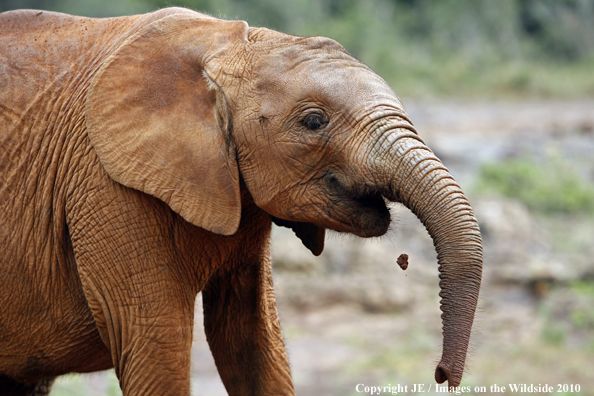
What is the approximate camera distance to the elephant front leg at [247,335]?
4.01m

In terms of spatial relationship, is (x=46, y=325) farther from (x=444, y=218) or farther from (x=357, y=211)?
(x=444, y=218)

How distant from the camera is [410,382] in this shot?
7.91 m

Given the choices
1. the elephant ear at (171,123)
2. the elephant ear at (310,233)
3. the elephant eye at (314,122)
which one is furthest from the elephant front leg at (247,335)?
the elephant eye at (314,122)

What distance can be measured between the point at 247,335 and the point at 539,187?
919cm

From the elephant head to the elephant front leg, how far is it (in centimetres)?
79

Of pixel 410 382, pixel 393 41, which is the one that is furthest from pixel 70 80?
pixel 393 41

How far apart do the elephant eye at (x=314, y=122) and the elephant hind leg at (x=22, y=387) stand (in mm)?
2041

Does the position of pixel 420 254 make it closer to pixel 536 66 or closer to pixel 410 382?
pixel 410 382

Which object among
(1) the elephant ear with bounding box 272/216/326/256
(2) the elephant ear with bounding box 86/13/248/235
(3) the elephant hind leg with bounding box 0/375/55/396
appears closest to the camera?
(2) the elephant ear with bounding box 86/13/248/235

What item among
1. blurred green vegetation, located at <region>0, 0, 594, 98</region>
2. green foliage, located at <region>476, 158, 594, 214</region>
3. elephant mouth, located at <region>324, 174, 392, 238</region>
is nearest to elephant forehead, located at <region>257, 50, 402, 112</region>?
elephant mouth, located at <region>324, 174, 392, 238</region>

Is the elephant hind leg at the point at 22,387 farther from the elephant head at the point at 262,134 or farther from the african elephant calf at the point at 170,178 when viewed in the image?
the elephant head at the point at 262,134

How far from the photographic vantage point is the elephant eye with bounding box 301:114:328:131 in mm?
3207

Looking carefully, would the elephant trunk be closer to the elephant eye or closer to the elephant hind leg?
the elephant eye

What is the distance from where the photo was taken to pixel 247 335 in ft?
13.3
